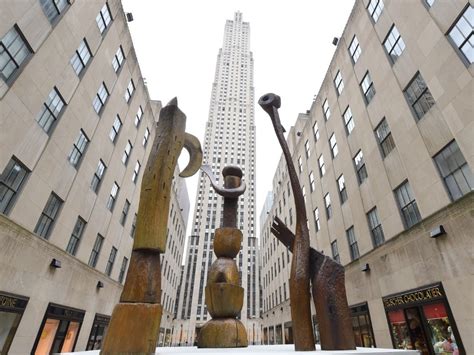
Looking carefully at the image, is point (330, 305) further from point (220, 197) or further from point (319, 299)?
point (220, 197)

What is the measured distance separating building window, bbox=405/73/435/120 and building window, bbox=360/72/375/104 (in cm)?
319

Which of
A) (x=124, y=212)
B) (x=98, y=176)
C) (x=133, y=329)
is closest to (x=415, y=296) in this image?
(x=133, y=329)

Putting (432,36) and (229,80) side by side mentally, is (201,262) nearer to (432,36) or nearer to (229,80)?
(432,36)

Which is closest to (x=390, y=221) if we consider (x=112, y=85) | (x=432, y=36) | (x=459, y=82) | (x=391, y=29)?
(x=459, y=82)

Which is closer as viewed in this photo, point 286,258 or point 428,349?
point 428,349

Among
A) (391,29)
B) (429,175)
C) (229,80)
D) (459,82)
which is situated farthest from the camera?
(229,80)

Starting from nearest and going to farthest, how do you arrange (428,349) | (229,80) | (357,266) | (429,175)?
(428,349) → (429,175) → (357,266) → (229,80)

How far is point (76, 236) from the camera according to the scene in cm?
1572

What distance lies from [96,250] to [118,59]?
1375cm

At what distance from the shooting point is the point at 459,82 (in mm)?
9875

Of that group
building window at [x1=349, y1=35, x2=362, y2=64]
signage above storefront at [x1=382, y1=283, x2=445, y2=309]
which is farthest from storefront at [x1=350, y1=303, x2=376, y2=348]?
building window at [x1=349, y1=35, x2=362, y2=64]

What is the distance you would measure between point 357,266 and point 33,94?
19.0 meters

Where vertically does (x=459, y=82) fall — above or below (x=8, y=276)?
above

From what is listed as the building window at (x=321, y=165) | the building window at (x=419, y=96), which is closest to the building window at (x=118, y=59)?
the building window at (x=321, y=165)
